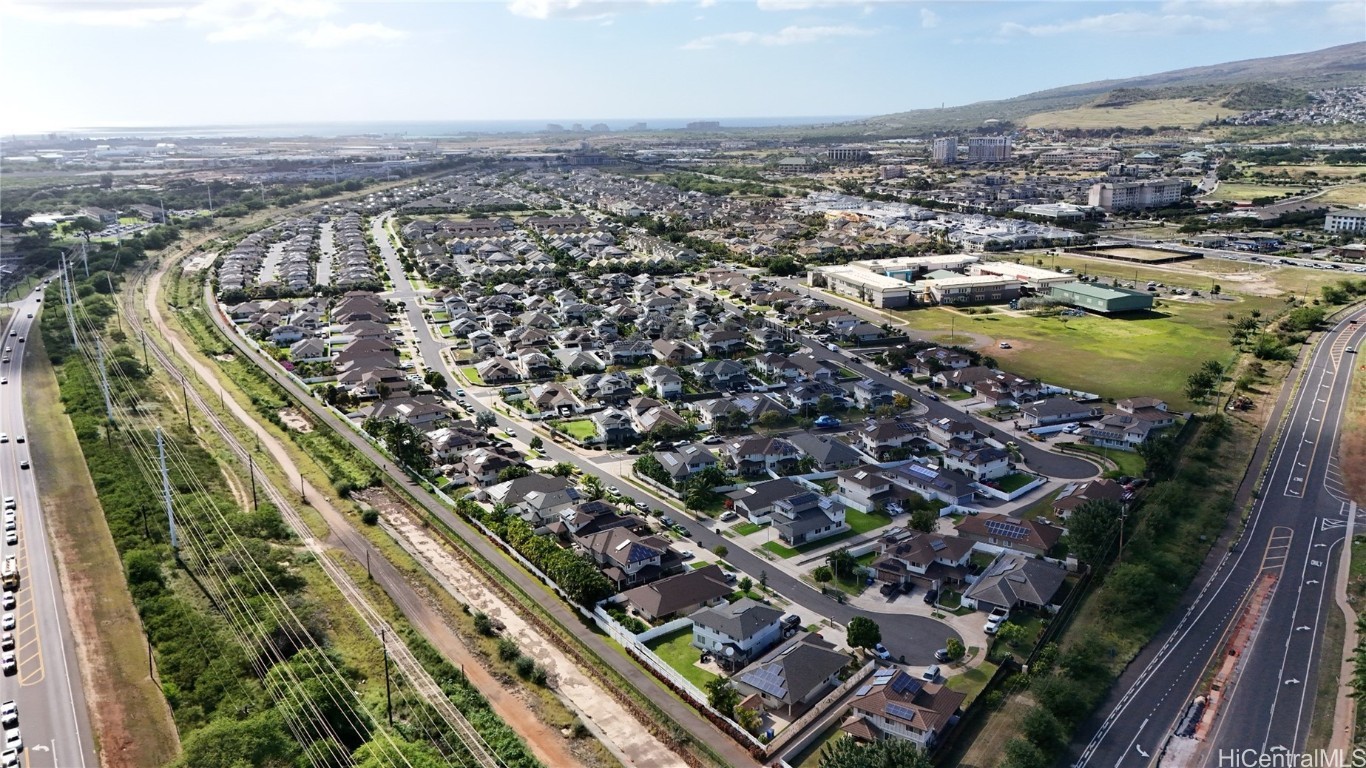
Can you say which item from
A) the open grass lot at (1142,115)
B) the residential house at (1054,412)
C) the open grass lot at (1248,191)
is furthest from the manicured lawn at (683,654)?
the open grass lot at (1142,115)

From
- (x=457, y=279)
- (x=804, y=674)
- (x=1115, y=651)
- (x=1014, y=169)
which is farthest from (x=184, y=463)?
(x=1014, y=169)

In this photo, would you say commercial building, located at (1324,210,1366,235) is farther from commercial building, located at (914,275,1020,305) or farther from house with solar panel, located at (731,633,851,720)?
house with solar panel, located at (731,633,851,720)

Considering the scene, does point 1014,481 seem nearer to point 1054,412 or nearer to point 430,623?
point 1054,412

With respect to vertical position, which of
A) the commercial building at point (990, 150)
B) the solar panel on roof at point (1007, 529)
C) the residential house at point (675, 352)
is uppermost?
the commercial building at point (990, 150)

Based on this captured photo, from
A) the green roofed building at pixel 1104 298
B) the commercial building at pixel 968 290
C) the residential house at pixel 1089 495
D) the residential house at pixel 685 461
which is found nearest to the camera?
the residential house at pixel 1089 495

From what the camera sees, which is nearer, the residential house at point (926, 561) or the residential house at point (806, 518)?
the residential house at point (926, 561)

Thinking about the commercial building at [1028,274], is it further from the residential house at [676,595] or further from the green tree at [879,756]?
the green tree at [879,756]
